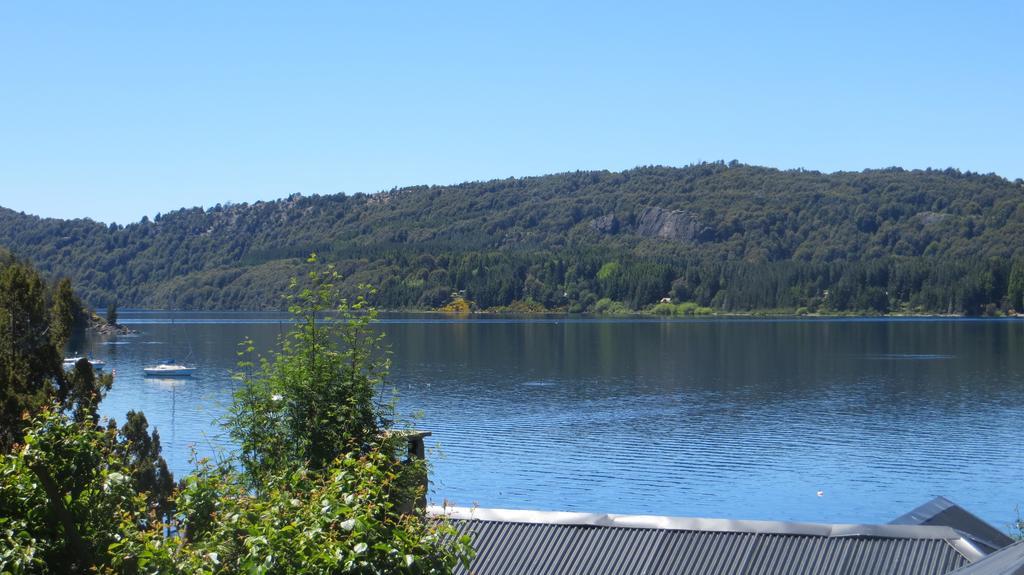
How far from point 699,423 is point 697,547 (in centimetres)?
5014

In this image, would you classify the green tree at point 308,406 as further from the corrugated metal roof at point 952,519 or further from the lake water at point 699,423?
the corrugated metal roof at point 952,519

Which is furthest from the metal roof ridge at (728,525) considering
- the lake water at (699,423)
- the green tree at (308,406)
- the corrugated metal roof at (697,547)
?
the lake water at (699,423)

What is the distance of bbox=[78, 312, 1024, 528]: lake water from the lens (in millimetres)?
44750

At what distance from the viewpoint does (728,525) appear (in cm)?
1662

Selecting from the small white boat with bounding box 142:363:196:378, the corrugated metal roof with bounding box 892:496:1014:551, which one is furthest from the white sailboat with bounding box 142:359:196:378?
the corrugated metal roof with bounding box 892:496:1014:551

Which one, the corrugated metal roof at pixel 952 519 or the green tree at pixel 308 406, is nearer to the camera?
the green tree at pixel 308 406

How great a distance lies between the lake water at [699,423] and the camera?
44.8 m

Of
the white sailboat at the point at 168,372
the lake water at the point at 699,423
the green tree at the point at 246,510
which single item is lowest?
the lake water at the point at 699,423

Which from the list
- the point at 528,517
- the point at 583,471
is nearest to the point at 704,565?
the point at 528,517

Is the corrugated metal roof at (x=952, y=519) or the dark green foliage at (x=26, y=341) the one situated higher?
the dark green foliage at (x=26, y=341)

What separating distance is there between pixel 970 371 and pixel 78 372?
8794 cm

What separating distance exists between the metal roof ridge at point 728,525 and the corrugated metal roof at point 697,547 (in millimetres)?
15

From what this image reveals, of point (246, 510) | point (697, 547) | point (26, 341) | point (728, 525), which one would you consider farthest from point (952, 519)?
point (26, 341)

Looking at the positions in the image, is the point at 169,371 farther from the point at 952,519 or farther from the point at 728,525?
the point at 728,525
